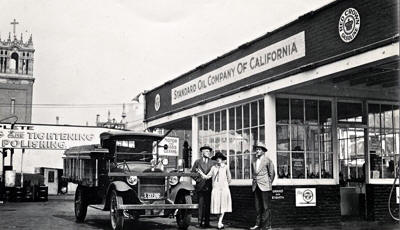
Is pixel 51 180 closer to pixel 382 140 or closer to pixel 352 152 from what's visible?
pixel 352 152

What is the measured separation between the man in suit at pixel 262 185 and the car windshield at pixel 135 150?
2.91 m

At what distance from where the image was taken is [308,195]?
426 inches

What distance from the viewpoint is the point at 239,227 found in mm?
11266

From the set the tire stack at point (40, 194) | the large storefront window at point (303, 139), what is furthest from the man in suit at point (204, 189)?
the tire stack at point (40, 194)

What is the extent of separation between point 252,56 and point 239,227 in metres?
3.89

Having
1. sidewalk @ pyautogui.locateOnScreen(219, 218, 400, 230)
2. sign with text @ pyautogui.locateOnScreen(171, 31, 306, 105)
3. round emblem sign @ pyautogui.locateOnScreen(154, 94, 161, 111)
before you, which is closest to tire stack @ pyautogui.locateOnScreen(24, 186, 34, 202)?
round emblem sign @ pyautogui.locateOnScreen(154, 94, 161, 111)

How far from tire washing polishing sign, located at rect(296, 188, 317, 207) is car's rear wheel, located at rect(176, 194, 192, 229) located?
2301 mm

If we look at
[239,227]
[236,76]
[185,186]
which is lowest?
[239,227]

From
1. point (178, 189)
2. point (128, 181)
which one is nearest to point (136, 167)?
point (128, 181)

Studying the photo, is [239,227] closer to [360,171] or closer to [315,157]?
[315,157]

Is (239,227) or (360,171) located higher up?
(360,171)

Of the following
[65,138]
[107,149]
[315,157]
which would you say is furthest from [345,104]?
[65,138]

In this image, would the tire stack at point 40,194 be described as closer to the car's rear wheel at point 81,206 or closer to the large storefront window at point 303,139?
the car's rear wheel at point 81,206

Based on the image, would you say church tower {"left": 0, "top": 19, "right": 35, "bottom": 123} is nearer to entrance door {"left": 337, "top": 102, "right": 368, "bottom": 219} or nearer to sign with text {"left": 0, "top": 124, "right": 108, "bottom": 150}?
sign with text {"left": 0, "top": 124, "right": 108, "bottom": 150}
